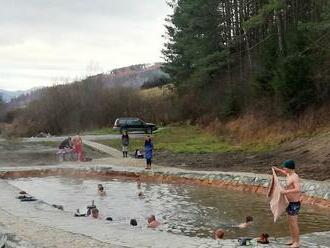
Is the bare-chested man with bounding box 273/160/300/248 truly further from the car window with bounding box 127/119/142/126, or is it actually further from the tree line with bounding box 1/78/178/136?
the tree line with bounding box 1/78/178/136

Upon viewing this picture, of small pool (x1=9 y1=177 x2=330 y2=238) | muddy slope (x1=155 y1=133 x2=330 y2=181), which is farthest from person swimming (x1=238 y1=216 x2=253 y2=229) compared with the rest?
muddy slope (x1=155 y1=133 x2=330 y2=181)

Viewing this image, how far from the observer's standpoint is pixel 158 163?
30.9 metres

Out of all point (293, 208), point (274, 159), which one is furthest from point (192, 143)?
point (293, 208)

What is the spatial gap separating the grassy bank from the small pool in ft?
32.3

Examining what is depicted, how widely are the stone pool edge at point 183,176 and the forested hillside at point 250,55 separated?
9.40m

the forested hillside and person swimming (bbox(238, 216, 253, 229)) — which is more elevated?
the forested hillside

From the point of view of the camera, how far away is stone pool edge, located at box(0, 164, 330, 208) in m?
20.0

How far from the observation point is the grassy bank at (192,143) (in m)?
34.3

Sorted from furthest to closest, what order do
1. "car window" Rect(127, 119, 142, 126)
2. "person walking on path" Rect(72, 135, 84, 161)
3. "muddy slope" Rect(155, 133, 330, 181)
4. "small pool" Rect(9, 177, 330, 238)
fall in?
"car window" Rect(127, 119, 142, 126)
"person walking on path" Rect(72, 135, 84, 161)
"muddy slope" Rect(155, 133, 330, 181)
"small pool" Rect(9, 177, 330, 238)

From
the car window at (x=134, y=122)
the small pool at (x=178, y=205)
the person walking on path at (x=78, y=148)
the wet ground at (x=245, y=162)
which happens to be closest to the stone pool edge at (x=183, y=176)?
the small pool at (x=178, y=205)

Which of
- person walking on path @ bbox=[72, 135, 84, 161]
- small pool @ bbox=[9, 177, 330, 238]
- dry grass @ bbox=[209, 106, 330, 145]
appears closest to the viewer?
small pool @ bbox=[9, 177, 330, 238]

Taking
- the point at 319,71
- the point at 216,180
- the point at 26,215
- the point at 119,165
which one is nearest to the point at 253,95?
the point at 319,71

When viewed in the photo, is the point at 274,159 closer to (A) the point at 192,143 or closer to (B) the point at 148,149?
(B) the point at 148,149

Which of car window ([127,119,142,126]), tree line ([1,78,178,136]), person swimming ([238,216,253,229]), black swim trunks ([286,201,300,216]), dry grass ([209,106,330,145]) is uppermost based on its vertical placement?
tree line ([1,78,178,136])
